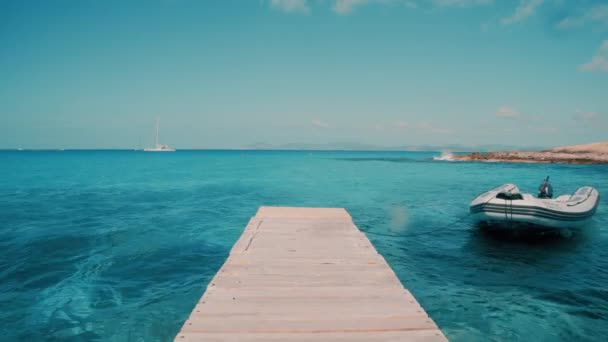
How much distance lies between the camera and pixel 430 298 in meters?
8.61

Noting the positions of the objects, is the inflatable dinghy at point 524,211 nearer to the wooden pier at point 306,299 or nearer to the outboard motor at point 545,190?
the outboard motor at point 545,190

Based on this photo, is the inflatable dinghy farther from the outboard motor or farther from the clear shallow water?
the outboard motor

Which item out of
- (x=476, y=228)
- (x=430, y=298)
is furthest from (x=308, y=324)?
(x=476, y=228)

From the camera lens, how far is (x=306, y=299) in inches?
194

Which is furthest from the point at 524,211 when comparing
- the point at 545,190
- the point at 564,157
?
the point at 564,157

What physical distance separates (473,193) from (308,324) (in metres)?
29.3

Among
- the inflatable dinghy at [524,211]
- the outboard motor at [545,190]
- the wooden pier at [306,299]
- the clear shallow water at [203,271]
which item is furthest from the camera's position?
the outboard motor at [545,190]

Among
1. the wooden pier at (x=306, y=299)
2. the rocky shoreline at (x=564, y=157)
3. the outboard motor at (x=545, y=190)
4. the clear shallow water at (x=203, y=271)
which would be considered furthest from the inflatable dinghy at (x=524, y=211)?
the rocky shoreline at (x=564, y=157)

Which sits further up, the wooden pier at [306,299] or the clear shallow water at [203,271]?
the wooden pier at [306,299]

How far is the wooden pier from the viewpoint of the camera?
3941 millimetres

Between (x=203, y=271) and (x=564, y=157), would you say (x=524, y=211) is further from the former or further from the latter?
(x=564, y=157)

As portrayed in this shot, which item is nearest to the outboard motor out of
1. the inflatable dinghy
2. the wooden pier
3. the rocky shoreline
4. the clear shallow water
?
the clear shallow water

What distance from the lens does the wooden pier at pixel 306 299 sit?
3.94 m

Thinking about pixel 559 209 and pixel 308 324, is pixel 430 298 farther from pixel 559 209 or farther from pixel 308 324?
pixel 559 209
